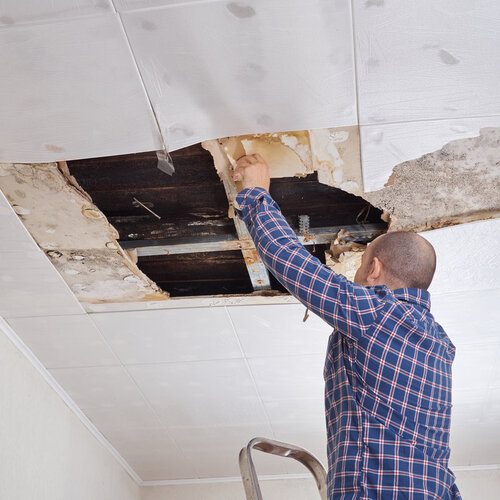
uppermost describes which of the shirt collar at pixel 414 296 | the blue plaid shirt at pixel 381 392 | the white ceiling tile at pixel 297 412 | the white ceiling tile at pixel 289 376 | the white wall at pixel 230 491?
the shirt collar at pixel 414 296

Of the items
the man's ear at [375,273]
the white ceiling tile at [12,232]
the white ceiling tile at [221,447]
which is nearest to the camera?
the man's ear at [375,273]

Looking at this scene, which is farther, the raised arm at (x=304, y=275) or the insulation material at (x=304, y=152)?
the insulation material at (x=304, y=152)

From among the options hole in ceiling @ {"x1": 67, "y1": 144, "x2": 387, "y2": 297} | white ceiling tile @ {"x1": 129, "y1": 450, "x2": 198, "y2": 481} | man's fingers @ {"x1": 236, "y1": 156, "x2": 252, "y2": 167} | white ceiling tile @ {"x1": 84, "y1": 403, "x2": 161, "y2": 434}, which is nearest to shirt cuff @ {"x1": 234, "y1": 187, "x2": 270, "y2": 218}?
man's fingers @ {"x1": 236, "y1": 156, "x2": 252, "y2": 167}

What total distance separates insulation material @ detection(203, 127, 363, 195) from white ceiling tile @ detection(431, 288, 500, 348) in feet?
2.94

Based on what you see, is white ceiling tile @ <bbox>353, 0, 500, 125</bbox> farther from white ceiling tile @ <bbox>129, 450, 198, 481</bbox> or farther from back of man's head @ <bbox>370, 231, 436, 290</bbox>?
white ceiling tile @ <bbox>129, 450, 198, 481</bbox>

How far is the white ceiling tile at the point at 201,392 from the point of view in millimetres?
3002

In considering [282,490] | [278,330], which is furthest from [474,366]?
[282,490]

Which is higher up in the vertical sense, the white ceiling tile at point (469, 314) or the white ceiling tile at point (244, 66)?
the white ceiling tile at point (244, 66)

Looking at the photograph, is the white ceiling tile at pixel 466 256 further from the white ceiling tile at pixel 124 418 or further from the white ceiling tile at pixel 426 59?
the white ceiling tile at pixel 124 418

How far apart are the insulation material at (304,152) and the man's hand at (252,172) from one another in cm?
3

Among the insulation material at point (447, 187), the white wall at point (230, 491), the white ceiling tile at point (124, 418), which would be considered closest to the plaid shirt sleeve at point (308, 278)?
the insulation material at point (447, 187)

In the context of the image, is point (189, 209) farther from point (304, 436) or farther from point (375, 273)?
point (304, 436)

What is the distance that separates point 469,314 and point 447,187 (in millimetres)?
904

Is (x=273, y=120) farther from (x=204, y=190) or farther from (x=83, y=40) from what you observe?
(x=83, y=40)
